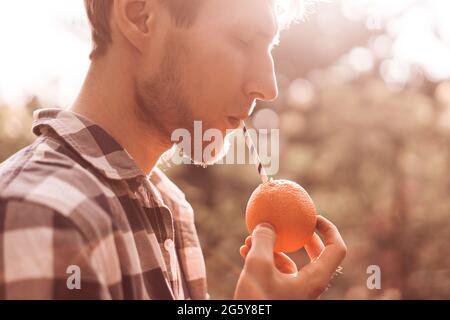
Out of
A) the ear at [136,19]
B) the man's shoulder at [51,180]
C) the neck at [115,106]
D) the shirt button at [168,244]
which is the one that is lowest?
the shirt button at [168,244]

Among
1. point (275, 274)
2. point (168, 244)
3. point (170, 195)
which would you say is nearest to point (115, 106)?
point (168, 244)

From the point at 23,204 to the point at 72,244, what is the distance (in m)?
0.12

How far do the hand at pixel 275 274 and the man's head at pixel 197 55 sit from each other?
0.37 m

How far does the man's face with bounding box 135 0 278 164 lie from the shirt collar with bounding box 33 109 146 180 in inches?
6.7

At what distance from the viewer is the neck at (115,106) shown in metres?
1.40

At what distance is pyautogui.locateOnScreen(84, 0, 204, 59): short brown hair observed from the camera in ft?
4.78

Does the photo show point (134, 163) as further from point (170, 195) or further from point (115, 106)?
point (170, 195)

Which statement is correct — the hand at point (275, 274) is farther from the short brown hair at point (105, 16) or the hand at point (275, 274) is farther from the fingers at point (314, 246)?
the short brown hair at point (105, 16)

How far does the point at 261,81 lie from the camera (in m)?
1.43

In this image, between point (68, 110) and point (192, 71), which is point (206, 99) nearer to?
point (192, 71)

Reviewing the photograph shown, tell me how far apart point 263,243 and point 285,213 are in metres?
0.16

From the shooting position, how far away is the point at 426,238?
5867 millimetres

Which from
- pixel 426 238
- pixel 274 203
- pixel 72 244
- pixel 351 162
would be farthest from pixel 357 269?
pixel 72 244

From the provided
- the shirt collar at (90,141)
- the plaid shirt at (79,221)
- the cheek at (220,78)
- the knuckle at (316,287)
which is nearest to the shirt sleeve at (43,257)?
the plaid shirt at (79,221)
